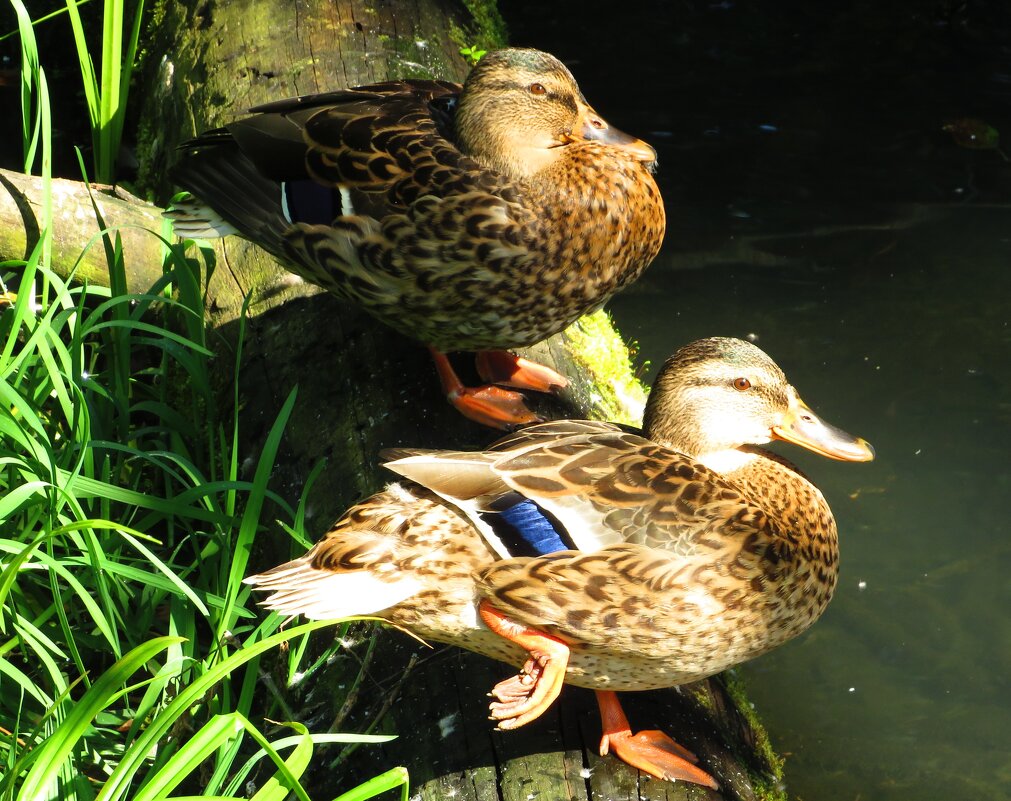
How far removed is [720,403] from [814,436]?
0.29 metres

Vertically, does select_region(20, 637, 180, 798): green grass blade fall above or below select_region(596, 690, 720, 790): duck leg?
above

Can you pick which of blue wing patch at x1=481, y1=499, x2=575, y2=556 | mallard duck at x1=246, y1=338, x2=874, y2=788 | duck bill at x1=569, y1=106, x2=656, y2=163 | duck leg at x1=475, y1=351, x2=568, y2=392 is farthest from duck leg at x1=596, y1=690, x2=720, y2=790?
duck bill at x1=569, y1=106, x2=656, y2=163

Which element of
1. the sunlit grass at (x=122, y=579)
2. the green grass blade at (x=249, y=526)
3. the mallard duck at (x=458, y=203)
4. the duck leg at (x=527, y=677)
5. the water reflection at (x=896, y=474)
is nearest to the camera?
the sunlit grass at (x=122, y=579)

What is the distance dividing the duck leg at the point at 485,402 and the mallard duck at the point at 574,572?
0.46 m

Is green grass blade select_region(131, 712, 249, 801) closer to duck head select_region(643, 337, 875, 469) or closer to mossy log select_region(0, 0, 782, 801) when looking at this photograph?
mossy log select_region(0, 0, 782, 801)

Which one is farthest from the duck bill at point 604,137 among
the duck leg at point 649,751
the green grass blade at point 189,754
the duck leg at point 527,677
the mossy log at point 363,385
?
the green grass blade at point 189,754

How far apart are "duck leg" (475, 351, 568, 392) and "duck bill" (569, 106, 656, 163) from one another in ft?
2.14

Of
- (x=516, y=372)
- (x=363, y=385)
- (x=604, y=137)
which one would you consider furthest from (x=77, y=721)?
(x=604, y=137)

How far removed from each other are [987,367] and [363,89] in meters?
2.68

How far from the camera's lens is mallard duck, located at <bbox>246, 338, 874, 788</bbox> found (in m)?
2.33

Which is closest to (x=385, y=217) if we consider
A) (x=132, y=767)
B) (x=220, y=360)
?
(x=220, y=360)

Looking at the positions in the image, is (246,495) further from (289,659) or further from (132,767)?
(132,767)

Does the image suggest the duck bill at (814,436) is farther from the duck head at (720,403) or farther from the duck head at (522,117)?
the duck head at (522,117)

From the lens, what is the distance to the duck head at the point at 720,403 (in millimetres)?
2828
